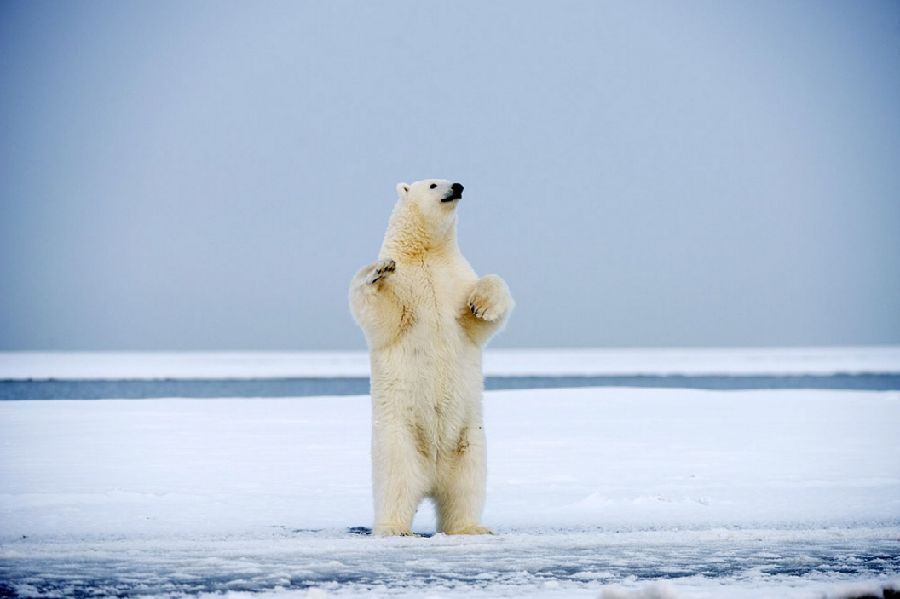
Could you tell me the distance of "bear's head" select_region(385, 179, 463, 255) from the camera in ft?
17.6

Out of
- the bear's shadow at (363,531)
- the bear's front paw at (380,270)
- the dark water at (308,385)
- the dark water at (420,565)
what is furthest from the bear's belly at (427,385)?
the dark water at (308,385)

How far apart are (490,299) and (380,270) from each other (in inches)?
22.0

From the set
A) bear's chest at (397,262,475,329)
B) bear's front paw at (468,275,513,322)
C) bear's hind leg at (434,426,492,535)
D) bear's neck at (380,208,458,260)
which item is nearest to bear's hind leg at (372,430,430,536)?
bear's hind leg at (434,426,492,535)

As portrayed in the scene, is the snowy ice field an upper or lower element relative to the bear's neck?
lower

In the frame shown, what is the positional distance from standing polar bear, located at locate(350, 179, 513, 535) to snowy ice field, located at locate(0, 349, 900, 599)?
354 mm

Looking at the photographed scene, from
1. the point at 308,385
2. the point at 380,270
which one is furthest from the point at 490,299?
the point at 308,385

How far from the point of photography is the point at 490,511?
6.21 meters

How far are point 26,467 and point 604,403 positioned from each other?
962 centimetres

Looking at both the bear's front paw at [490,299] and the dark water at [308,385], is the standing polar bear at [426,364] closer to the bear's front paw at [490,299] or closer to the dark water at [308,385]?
the bear's front paw at [490,299]

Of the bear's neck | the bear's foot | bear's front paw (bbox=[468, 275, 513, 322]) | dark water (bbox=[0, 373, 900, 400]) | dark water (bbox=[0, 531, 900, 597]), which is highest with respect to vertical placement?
dark water (bbox=[0, 373, 900, 400])

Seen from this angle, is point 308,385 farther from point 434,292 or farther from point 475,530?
point 475,530

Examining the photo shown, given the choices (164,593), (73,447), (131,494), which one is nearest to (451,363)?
(164,593)

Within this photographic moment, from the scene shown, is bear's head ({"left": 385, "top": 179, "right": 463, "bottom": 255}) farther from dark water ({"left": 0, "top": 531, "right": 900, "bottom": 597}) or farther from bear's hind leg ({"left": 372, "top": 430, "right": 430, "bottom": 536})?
dark water ({"left": 0, "top": 531, "right": 900, "bottom": 597})

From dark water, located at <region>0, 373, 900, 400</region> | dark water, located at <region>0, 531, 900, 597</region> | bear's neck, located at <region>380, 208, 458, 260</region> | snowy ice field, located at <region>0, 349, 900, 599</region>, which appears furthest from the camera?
dark water, located at <region>0, 373, 900, 400</region>
